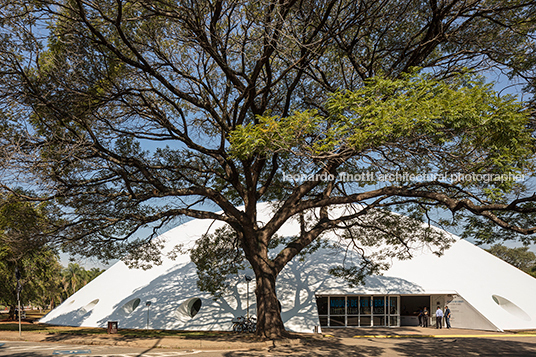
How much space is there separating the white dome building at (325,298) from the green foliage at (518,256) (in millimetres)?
35736

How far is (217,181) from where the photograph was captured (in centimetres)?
1510

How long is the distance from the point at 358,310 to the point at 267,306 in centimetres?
899

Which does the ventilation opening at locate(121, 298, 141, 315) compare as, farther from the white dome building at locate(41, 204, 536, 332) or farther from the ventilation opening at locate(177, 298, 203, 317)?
the ventilation opening at locate(177, 298, 203, 317)

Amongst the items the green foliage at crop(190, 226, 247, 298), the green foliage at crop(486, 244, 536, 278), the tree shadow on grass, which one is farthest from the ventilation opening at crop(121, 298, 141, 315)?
the green foliage at crop(486, 244, 536, 278)

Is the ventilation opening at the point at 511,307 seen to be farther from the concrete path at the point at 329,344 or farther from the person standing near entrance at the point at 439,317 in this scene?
the person standing near entrance at the point at 439,317

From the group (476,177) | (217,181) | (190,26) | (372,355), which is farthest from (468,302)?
(190,26)

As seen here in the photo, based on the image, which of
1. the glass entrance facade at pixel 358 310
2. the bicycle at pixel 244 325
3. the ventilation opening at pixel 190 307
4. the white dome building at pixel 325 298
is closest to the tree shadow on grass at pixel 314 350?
the bicycle at pixel 244 325

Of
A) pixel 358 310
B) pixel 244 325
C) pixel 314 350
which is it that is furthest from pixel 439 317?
pixel 314 350

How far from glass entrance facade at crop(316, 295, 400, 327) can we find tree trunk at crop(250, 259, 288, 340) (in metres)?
7.14

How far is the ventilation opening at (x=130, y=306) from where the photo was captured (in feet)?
59.9

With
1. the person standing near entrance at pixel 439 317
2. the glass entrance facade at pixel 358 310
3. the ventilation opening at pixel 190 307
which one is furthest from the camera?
the glass entrance facade at pixel 358 310

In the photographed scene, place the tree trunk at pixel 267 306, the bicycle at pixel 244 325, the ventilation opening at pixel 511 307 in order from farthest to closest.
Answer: the ventilation opening at pixel 511 307, the bicycle at pixel 244 325, the tree trunk at pixel 267 306

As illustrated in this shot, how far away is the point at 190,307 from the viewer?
17.9 metres

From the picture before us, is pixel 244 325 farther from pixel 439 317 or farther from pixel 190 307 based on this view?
pixel 439 317
